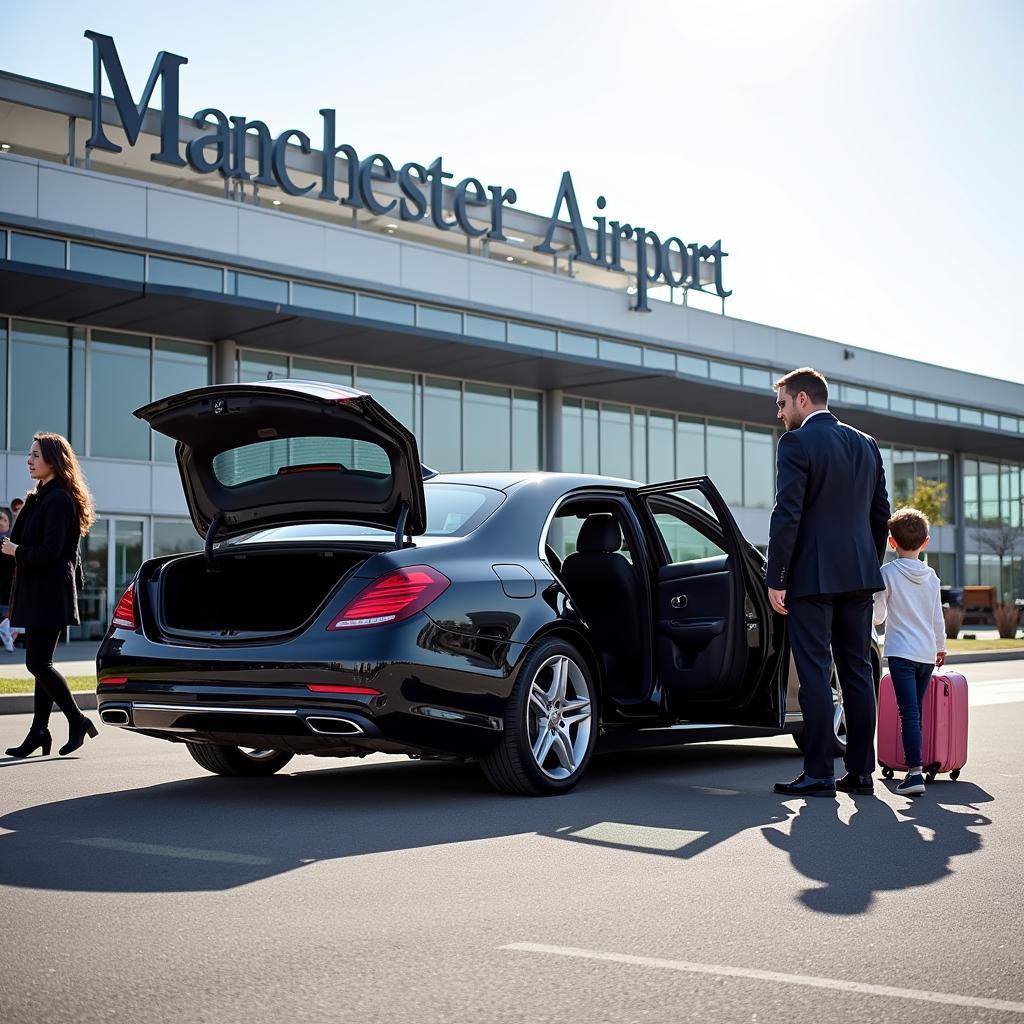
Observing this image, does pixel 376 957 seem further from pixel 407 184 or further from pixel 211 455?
pixel 407 184

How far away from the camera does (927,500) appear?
42.1 m

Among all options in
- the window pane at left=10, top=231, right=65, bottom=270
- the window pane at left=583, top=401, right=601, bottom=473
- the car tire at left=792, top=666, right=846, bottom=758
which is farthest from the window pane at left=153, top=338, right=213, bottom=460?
the car tire at left=792, top=666, right=846, bottom=758

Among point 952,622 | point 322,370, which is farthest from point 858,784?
point 952,622

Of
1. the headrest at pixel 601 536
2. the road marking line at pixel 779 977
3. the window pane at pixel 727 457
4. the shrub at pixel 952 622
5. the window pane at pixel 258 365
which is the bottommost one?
the shrub at pixel 952 622

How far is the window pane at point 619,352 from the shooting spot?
34.1 metres

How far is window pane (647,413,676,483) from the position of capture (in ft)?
121

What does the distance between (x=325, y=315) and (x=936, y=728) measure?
62.7 ft

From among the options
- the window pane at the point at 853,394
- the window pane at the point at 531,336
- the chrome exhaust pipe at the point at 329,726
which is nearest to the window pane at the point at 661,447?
the window pane at the point at 531,336

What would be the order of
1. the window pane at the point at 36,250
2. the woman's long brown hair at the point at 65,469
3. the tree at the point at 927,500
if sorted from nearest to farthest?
the woman's long brown hair at the point at 65,469 → the window pane at the point at 36,250 → the tree at the point at 927,500

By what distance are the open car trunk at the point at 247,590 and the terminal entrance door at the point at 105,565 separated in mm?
19034

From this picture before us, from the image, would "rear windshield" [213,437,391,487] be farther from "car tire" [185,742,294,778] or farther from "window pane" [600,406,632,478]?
"window pane" [600,406,632,478]

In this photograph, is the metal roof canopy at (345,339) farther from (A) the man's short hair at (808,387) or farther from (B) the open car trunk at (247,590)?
(A) the man's short hair at (808,387)

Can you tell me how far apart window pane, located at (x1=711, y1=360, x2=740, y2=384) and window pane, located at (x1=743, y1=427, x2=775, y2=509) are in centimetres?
315

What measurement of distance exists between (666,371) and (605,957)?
91.8 ft
